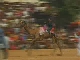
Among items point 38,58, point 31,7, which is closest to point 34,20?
point 31,7

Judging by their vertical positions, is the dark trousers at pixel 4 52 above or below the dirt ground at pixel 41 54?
above

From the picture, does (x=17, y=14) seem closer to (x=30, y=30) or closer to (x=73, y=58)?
(x=30, y=30)

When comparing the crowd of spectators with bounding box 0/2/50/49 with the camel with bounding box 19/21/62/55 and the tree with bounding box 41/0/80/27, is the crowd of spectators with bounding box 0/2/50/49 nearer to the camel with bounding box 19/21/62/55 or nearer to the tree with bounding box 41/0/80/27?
the camel with bounding box 19/21/62/55

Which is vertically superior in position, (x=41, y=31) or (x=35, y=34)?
(x=41, y=31)

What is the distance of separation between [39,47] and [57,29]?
1.51 metres

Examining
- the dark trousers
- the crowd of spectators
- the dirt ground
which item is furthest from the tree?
the dark trousers

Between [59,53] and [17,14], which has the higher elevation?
[17,14]

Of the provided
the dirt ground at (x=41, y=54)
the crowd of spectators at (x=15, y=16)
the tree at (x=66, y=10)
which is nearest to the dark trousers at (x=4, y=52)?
the dirt ground at (x=41, y=54)

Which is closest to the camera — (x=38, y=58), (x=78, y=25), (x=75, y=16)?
(x=38, y=58)

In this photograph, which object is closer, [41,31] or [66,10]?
[41,31]

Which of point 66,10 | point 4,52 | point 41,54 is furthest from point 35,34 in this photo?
point 4,52

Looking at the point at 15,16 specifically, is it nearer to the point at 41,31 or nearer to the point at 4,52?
the point at 41,31

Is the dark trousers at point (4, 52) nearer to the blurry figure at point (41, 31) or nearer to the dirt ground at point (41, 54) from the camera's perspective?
the dirt ground at point (41, 54)

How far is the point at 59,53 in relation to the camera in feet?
47.1
